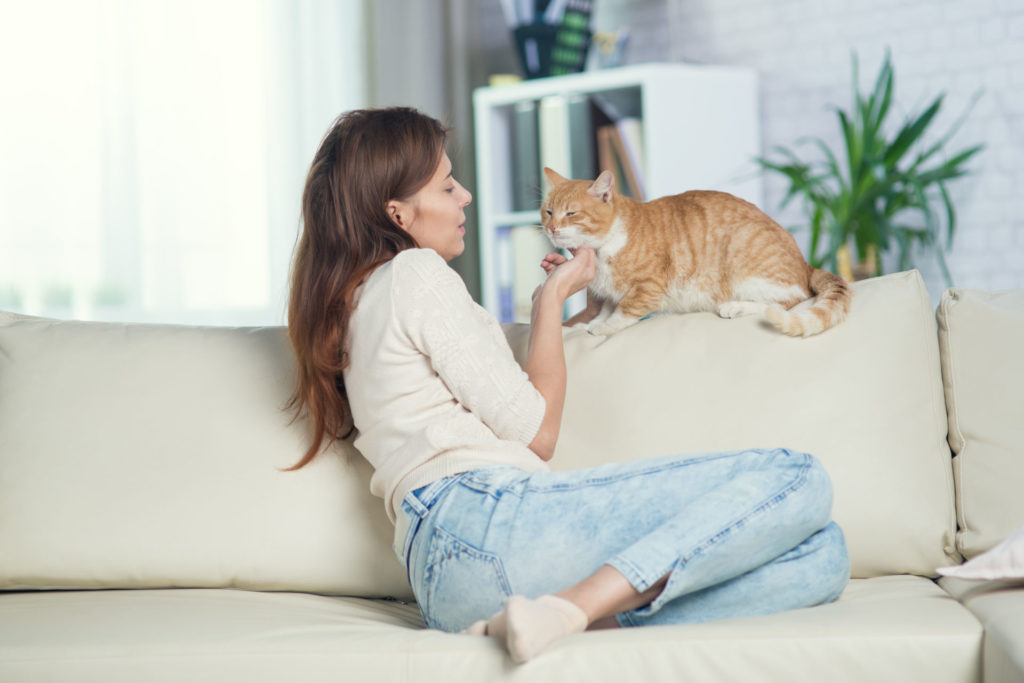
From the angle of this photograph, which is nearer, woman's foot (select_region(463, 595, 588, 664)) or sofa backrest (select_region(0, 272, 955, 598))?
woman's foot (select_region(463, 595, 588, 664))

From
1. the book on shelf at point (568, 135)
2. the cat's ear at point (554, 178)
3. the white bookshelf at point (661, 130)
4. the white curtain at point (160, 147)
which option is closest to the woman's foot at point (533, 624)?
the cat's ear at point (554, 178)

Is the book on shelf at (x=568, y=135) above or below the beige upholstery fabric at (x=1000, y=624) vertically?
above

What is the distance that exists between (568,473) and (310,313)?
0.44 m

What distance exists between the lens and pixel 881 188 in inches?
109

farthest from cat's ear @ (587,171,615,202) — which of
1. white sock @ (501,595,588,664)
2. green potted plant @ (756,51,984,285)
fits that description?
green potted plant @ (756,51,984,285)

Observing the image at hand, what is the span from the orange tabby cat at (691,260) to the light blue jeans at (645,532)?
40 centimetres

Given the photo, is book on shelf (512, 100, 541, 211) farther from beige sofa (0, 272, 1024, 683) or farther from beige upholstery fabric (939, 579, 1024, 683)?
beige upholstery fabric (939, 579, 1024, 683)

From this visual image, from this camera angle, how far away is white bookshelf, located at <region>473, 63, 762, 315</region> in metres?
3.04

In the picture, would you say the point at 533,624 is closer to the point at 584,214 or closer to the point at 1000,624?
the point at 1000,624

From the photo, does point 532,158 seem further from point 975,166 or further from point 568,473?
point 568,473

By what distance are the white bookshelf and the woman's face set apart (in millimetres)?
1608

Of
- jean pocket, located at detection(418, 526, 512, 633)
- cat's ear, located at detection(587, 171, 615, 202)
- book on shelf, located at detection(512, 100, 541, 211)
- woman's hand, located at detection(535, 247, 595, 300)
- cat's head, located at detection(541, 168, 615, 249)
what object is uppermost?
book on shelf, located at detection(512, 100, 541, 211)

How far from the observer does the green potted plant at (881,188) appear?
2781 millimetres

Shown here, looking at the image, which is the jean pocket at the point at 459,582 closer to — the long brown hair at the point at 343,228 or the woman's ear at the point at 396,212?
the long brown hair at the point at 343,228
